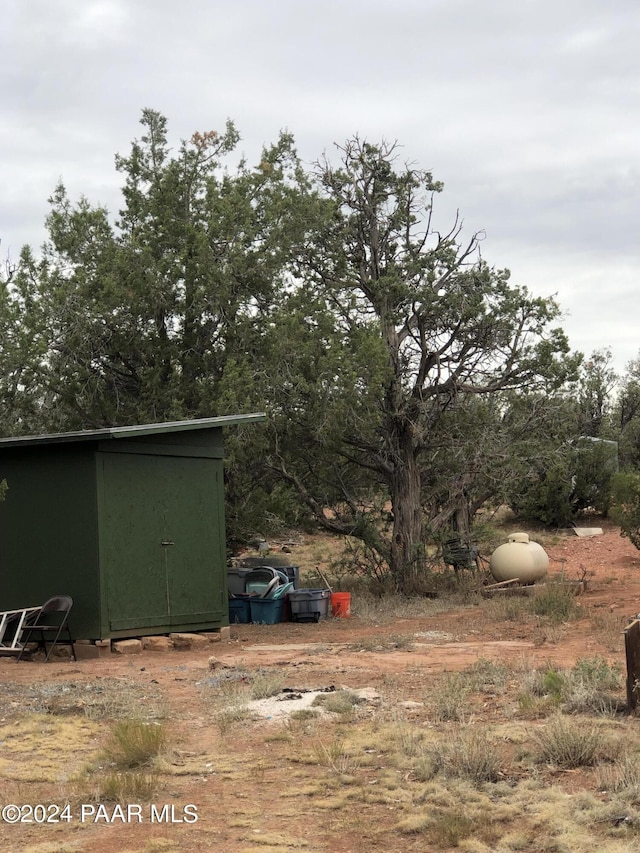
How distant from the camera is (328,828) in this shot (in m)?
5.30

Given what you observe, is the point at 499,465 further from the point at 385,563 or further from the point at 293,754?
the point at 293,754

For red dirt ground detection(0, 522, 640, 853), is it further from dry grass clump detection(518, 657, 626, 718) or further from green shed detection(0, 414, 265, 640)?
dry grass clump detection(518, 657, 626, 718)

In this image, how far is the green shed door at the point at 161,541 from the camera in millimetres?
12766

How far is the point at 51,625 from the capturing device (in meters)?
12.9

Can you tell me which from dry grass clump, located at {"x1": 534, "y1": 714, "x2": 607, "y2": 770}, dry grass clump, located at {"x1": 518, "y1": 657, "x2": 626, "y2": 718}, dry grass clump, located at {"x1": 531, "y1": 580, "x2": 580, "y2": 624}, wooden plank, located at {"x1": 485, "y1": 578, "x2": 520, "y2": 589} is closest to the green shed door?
dry grass clump, located at {"x1": 531, "y1": 580, "x2": 580, "y2": 624}

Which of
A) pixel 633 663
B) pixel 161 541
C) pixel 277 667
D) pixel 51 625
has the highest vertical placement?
pixel 161 541

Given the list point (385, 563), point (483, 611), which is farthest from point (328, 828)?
point (385, 563)

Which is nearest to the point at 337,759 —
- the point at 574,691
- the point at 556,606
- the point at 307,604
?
the point at 574,691

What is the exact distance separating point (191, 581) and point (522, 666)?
566 centimetres

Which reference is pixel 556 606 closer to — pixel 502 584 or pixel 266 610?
pixel 502 584

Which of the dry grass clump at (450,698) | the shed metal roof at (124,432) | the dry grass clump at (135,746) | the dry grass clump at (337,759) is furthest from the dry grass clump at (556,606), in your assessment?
the dry grass clump at (135,746)

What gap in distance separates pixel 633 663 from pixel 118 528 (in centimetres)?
750

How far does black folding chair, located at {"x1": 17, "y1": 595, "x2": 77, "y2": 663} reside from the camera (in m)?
12.2

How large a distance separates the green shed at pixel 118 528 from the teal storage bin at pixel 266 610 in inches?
70.2
